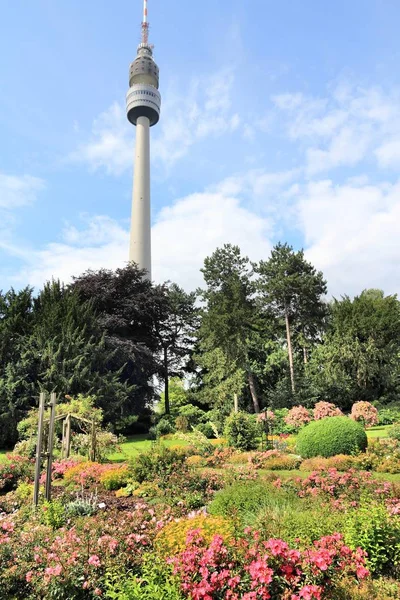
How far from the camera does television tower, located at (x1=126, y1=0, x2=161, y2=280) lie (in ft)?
183

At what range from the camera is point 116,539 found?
5.51 meters

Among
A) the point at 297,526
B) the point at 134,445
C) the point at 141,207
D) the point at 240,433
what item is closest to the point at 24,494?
the point at 297,526

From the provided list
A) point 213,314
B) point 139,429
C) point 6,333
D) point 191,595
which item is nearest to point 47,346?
point 6,333

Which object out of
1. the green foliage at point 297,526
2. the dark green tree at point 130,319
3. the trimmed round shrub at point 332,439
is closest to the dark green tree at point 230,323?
the dark green tree at point 130,319

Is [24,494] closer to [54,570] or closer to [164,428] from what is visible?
[54,570]

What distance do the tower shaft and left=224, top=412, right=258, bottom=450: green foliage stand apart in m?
36.9

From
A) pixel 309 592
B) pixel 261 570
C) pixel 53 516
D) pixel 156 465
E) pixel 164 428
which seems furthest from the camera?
A: pixel 164 428

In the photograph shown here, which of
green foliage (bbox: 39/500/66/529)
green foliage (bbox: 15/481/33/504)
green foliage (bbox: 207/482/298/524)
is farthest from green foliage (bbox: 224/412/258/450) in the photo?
green foliage (bbox: 39/500/66/529)

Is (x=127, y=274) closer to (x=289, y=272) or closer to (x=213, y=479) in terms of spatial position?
(x=289, y=272)

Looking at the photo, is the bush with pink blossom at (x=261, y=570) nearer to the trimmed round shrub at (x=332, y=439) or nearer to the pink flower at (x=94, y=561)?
the pink flower at (x=94, y=561)

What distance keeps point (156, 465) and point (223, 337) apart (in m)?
20.5

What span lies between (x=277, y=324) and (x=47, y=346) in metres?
19.0

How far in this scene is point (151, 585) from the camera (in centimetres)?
413

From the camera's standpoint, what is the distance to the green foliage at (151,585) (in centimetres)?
401
